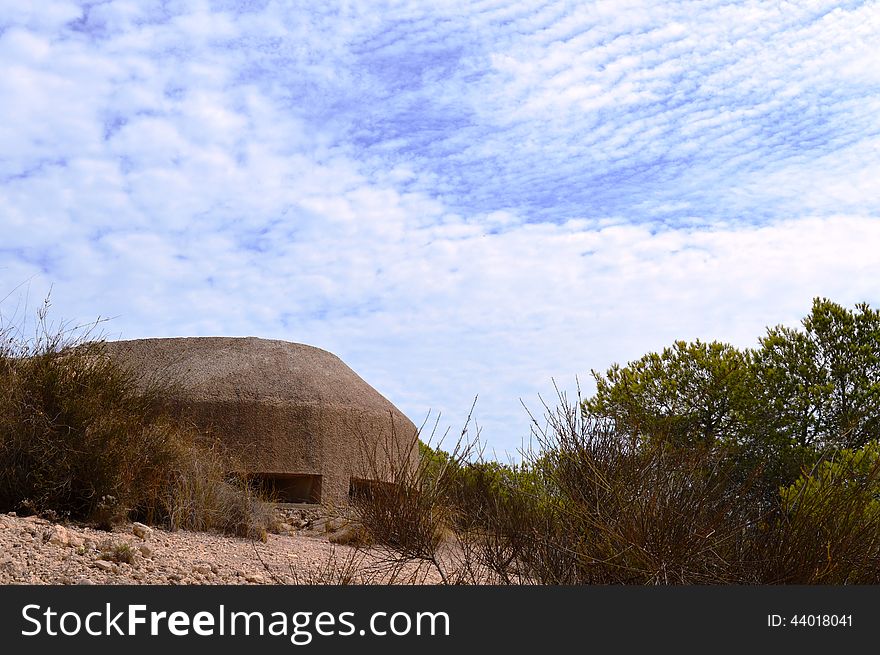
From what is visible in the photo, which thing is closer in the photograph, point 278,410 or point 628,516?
point 628,516

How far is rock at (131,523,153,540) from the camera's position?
8547 millimetres

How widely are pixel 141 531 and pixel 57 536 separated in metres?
0.97

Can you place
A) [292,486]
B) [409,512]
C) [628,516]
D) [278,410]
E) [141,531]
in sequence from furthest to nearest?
1. [292,486]
2. [278,410]
3. [141,531]
4. [409,512]
5. [628,516]

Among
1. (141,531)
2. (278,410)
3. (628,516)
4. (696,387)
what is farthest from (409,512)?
(696,387)

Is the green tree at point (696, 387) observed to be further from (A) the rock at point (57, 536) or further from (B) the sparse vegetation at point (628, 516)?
(A) the rock at point (57, 536)

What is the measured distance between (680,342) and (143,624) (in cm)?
1366

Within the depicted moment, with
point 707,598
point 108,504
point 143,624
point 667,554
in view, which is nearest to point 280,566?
point 108,504

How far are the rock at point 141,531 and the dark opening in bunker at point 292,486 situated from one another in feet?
13.1

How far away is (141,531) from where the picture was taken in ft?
28.1

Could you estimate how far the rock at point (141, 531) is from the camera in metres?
8.55

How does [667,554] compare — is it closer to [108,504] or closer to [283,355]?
[108,504]

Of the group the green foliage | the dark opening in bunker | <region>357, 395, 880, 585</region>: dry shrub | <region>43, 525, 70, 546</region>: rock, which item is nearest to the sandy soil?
<region>43, 525, 70, 546</region>: rock

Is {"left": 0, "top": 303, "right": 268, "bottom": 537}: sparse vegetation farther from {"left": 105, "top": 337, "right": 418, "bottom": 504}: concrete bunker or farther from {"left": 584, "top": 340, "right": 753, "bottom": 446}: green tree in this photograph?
{"left": 584, "top": 340, "right": 753, "bottom": 446}: green tree

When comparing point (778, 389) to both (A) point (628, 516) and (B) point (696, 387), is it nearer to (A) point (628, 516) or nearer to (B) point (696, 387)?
(B) point (696, 387)
